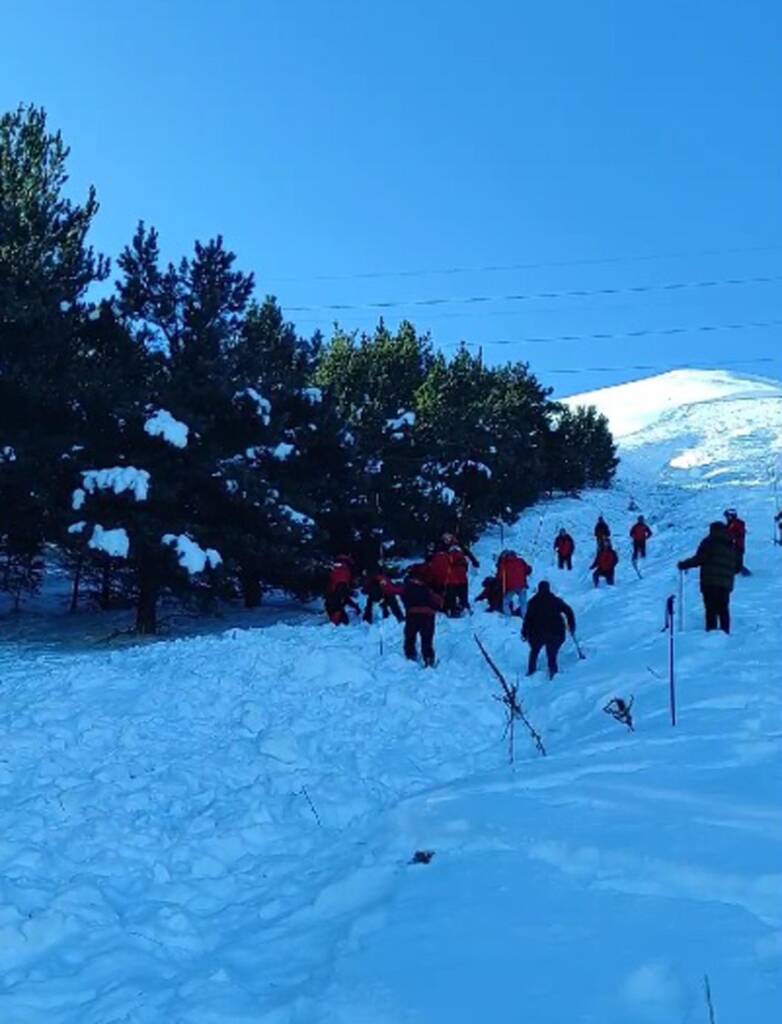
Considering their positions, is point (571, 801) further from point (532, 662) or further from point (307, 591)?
point (307, 591)

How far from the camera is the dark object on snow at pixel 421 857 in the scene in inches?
237

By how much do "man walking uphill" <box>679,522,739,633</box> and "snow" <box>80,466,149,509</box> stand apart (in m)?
9.76

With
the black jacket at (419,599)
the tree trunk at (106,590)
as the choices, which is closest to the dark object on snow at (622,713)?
the black jacket at (419,599)

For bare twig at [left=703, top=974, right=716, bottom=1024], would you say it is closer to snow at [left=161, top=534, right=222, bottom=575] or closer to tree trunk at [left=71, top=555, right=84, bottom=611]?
snow at [left=161, top=534, right=222, bottom=575]

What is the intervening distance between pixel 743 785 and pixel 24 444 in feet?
48.6

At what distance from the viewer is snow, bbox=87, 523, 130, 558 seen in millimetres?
15867

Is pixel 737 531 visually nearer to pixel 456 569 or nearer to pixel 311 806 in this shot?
pixel 456 569

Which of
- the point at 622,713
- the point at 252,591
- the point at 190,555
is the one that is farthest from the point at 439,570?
the point at 622,713

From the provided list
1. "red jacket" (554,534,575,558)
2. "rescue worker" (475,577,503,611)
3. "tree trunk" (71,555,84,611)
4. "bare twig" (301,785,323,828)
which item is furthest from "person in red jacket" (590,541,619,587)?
"bare twig" (301,785,323,828)

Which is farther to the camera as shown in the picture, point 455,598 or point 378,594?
point 378,594

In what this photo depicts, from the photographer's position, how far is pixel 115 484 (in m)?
16.5

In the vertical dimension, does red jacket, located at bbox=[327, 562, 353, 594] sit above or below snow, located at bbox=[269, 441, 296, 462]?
below

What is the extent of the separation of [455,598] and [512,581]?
1.24 meters

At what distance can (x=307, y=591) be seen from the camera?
22156 millimetres
